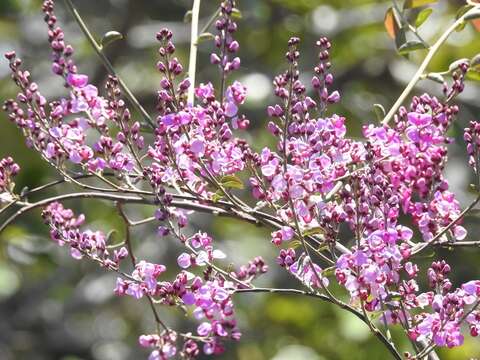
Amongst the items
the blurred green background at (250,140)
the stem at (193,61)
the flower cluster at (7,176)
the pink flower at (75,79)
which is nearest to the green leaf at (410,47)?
the stem at (193,61)

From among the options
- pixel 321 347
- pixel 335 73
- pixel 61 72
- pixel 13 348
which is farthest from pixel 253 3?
pixel 61 72

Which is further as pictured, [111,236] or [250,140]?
[250,140]

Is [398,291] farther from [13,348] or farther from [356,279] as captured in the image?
[13,348]

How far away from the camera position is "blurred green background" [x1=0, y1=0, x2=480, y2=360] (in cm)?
548

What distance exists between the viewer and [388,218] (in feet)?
5.15

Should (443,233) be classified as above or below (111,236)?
below

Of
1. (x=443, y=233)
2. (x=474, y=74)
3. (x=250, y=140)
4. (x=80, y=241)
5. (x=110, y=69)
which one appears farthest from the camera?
(x=250, y=140)

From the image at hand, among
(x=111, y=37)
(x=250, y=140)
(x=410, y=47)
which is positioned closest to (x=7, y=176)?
(x=111, y=37)

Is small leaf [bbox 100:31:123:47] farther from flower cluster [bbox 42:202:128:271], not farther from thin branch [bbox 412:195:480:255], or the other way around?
thin branch [bbox 412:195:480:255]

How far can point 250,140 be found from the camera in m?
5.32

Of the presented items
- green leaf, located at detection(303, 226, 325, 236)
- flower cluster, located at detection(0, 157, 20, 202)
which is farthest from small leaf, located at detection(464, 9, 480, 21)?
flower cluster, located at detection(0, 157, 20, 202)

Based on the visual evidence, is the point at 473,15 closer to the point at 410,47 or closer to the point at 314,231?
the point at 410,47

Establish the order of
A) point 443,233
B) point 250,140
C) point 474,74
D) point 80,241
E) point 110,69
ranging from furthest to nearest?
1. point 250,140
2. point 474,74
3. point 110,69
4. point 80,241
5. point 443,233

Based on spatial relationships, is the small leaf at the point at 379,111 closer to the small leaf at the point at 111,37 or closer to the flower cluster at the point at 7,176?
the small leaf at the point at 111,37
